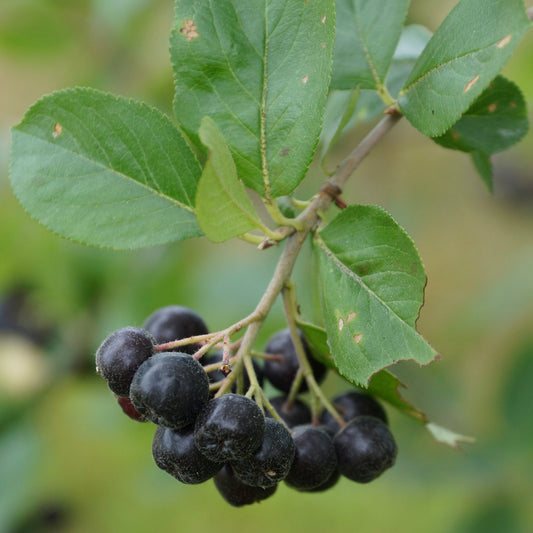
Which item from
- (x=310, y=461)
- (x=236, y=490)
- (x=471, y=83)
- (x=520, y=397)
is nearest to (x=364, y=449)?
(x=310, y=461)

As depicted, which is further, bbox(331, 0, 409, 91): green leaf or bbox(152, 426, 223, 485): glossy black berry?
bbox(331, 0, 409, 91): green leaf

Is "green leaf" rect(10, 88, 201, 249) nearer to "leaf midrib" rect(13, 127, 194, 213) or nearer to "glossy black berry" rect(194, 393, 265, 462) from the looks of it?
"leaf midrib" rect(13, 127, 194, 213)

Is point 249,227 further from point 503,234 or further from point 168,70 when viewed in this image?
point 503,234

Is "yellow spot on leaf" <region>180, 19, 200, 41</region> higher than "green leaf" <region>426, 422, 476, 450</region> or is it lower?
higher

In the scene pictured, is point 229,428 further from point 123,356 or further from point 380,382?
point 380,382

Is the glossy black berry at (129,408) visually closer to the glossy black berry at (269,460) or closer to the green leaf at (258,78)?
the glossy black berry at (269,460)

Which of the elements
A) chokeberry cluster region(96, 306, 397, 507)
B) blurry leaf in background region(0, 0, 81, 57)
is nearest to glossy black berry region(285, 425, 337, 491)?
chokeberry cluster region(96, 306, 397, 507)
